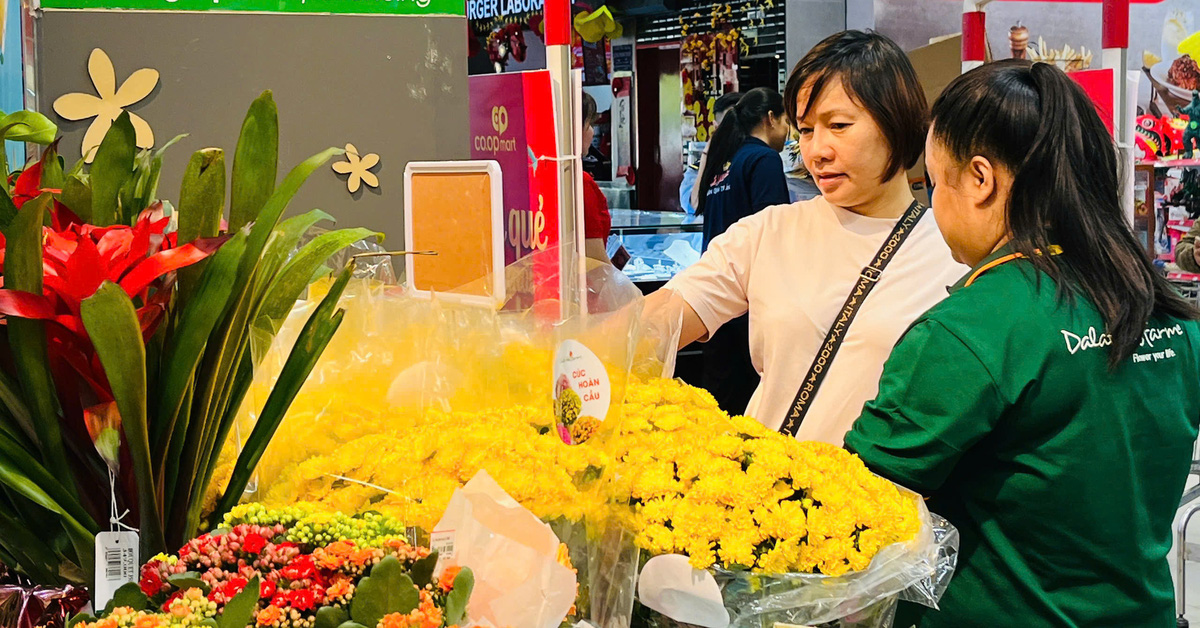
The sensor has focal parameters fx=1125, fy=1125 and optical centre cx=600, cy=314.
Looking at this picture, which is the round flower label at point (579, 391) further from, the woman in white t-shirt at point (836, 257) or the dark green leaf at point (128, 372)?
the woman in white t-shirt at point (836, 257)

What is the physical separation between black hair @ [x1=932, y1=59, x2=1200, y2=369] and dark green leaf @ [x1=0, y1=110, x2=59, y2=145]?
1.11m

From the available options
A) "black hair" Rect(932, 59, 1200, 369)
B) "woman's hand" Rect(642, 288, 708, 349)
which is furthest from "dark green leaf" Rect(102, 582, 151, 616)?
"black hair" Rect(932, 59, 1200, 369)

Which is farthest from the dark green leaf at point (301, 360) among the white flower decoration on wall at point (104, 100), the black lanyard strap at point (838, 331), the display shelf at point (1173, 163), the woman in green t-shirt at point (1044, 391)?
the display shelf at point (1173, 163)

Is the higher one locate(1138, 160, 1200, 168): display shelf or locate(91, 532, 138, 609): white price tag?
locate(1138, 160, 1200, 168): display shelf

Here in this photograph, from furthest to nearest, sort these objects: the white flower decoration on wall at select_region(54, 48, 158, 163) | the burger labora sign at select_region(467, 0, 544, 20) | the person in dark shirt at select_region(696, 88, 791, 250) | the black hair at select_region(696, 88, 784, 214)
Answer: the burger labora sign at select_region(467, 0, 544, 20), the black hair at select_region(696, 88, 784, 214), the person in dark shirt at select_region(696, 88, 791, 250), the white flower decoration on wall at select_region(54, 48, 158, 163)

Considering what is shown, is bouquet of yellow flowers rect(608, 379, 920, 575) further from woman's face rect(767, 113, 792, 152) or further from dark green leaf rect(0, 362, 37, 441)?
woman's face rect(767, 113, 792, 152)

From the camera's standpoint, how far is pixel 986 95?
1.47 meters

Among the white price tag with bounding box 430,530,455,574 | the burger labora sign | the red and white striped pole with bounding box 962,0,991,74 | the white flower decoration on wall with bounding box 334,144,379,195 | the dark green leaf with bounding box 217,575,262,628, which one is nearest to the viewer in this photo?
the dark green leaf with bounding box 217,575,262,628

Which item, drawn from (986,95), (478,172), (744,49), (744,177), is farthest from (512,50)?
(986,95)

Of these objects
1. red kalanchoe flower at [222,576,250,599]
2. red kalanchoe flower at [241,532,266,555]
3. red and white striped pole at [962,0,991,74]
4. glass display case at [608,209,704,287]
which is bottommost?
glass display case at [608,209,704,287]

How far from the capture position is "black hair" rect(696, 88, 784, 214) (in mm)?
4391

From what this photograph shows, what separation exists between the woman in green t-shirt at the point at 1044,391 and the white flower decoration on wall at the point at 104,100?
1.58m

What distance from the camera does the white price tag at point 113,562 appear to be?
1.02 m

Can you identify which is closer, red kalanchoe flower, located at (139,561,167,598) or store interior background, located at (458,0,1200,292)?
red kalanchoe flower, located at (139,561,167,598)
